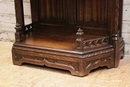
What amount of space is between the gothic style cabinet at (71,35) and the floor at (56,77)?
0.22ft

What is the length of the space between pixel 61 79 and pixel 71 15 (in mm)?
830

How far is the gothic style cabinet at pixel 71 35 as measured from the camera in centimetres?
235

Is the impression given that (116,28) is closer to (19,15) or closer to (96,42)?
(96,42)

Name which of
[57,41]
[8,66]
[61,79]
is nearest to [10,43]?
[8,66]

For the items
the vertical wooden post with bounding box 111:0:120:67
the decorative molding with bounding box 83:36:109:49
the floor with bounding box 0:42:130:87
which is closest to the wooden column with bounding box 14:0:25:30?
the floor with bounding box 0:42:130:87

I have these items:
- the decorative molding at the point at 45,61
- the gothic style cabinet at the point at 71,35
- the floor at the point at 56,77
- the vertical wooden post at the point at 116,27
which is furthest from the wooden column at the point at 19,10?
the vertical wooden post at the point at 116,27

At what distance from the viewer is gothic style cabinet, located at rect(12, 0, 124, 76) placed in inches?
92.6

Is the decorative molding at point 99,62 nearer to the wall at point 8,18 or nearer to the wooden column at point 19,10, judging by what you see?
the wooden column at point 19,10

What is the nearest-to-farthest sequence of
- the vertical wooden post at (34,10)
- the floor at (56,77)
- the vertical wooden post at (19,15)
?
the floor at (56,77)
the vertical wooden post at (19,15)
the vertical wooden post at (34,10)

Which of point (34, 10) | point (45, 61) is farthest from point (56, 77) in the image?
point (34, 10)

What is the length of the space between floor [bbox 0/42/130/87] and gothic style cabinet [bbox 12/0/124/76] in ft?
0.22

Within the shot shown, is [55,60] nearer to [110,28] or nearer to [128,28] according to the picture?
[110,28]

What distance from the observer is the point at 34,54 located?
2508 millimetres

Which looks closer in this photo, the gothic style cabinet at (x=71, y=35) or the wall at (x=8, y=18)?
the gothic style cabinet at (x=71, y=35)
